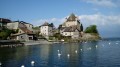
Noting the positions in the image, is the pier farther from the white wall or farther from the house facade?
the white wall

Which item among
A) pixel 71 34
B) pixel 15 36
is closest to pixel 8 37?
pixel 15 36

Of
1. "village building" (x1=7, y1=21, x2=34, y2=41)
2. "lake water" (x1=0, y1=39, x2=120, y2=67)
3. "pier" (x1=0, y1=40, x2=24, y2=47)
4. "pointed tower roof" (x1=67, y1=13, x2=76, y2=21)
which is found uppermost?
"pointed tower roof" (x1=67, y1=13, x2=76, y2=21)

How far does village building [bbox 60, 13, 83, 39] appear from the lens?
141 m

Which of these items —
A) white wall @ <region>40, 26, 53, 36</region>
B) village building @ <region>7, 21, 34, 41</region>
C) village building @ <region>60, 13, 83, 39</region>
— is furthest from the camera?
village building @ <region>60, 13, 83, 39</region>

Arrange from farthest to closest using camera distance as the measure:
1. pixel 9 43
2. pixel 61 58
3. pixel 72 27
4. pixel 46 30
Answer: pixel 72 27 → pixel 46 30 → pixel 9 43 → pixel 61 58

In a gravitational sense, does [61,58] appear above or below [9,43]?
below

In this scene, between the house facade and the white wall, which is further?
the white wall

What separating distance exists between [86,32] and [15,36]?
203 feet

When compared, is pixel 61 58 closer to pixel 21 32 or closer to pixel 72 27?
pixel 21 32

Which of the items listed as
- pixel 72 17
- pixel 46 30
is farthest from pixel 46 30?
pixel 72 17

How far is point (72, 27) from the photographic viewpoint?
145 meters

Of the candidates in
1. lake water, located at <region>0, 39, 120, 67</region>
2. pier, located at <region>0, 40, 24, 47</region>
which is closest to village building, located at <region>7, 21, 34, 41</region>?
pier, located at <region>0, 40, 24, 47</region>

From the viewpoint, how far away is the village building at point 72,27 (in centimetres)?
14088

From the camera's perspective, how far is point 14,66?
4147 centimetres
